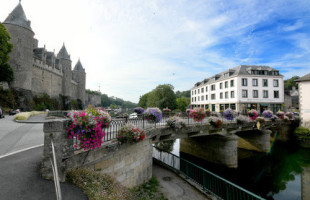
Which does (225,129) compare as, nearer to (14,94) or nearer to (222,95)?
(222,95)

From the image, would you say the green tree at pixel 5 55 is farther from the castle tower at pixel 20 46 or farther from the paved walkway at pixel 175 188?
the paved walkway at pixel 175 188

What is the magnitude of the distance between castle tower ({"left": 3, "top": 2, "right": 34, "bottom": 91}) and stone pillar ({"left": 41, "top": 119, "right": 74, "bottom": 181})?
36803 mm

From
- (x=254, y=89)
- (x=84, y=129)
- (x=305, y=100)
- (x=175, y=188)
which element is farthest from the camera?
(x=254, y=89)

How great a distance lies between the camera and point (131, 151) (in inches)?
296

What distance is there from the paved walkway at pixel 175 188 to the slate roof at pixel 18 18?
4095 centimetres

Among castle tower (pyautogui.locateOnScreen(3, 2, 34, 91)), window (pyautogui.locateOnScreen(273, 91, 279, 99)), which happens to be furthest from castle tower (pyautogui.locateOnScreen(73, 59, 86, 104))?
window (pyautogui.locateOnScreen(273, 91, 279, 99))

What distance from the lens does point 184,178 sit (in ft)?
31.3

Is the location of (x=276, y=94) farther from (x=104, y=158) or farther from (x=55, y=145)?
(x=55, y=145)

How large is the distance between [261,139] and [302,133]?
27.3ft

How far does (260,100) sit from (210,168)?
1045 inches

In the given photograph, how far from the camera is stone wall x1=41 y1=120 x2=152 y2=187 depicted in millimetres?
4031

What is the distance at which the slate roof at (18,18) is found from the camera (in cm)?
3062

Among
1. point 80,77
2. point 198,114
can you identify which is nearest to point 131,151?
point 198,114

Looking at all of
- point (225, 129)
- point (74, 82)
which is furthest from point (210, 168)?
point (74, 82)
